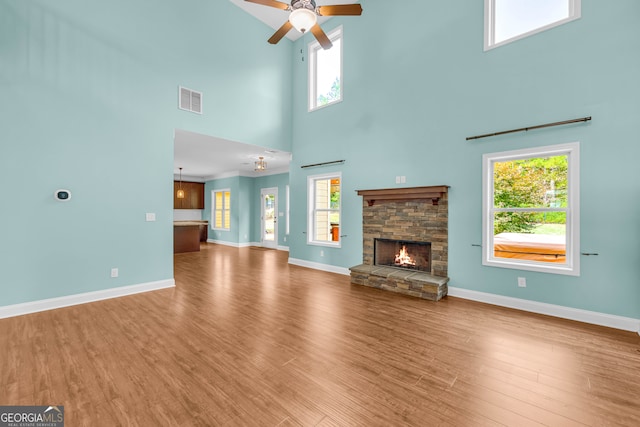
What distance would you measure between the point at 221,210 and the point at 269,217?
2.37 meters

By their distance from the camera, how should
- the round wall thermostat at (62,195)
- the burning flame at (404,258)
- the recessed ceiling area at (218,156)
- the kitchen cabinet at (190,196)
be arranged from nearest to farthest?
1. the round wall thermostat at (62,195)
2. the burning flame at (404,258)
3. the recessed ceiling area at (218,156)
4. the kitchen cabinet at (190,196)

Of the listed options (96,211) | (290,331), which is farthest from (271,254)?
(290,331)

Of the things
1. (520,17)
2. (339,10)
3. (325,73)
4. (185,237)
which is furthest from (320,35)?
(185,237)

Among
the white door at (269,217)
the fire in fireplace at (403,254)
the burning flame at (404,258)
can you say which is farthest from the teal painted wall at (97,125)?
the white door at (269,217)

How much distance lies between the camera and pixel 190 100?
479 cm

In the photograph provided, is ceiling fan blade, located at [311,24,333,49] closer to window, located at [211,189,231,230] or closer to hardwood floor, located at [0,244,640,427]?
hardwood floor, located at [0,244,640,427]

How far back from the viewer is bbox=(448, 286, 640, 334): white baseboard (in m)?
2.96

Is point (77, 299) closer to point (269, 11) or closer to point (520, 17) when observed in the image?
point (269, 11)

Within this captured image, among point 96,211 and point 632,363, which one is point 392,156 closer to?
point 632,363

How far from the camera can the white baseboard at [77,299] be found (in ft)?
10.8

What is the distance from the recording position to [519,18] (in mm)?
3684

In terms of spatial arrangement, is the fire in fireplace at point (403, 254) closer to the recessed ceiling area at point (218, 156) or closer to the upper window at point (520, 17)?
the upper window at point (520, 17)

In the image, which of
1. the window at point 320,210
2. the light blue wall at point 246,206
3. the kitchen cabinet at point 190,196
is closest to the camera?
the window at point 320,210

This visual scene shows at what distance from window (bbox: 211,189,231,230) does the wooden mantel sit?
22.6 ft
